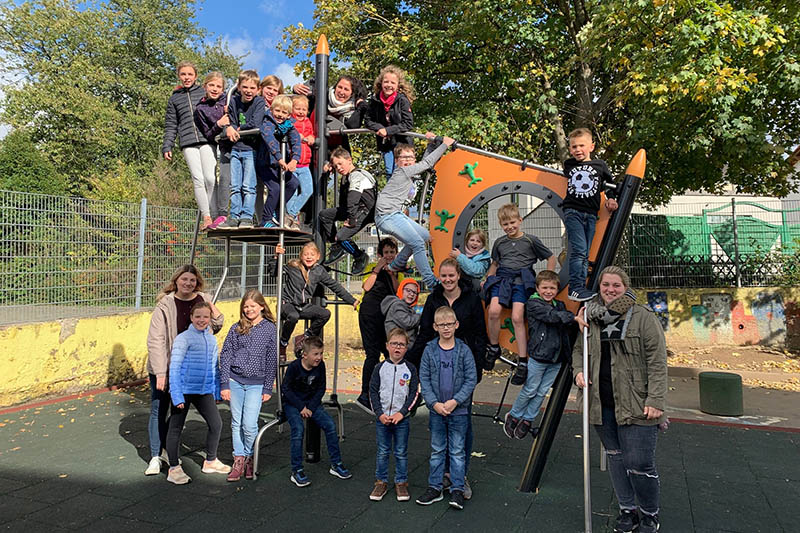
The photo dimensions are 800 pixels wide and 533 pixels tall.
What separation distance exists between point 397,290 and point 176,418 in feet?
7.37

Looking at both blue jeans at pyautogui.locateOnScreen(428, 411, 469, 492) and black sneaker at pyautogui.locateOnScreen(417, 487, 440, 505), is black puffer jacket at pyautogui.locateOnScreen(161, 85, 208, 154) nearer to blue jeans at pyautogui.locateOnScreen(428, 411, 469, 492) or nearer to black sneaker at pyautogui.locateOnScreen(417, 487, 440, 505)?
blue jeans at pyautogui.locateOnScreen(428, 411, 469, 492)

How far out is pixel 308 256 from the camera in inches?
217

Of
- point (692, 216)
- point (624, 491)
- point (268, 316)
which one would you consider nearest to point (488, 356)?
point (624, 491)

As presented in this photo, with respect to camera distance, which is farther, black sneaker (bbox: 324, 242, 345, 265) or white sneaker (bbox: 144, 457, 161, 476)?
black sneaker (bbox: 324, 242, 345, 265)

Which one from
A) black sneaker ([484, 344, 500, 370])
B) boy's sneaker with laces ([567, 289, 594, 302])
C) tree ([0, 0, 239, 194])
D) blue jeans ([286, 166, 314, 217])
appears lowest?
black sneaker ([484, 344, 500, 370])

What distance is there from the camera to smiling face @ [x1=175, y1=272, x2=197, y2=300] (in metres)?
5.28

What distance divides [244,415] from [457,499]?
1984 mm

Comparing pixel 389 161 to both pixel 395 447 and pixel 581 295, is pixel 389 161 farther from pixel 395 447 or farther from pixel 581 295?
pixel 395 447

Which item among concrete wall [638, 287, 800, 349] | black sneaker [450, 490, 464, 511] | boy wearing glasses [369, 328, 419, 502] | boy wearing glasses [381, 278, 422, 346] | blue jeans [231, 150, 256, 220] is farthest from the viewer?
concrete wall [638, 287, 800, 349]

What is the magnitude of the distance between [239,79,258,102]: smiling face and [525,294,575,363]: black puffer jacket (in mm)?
3284

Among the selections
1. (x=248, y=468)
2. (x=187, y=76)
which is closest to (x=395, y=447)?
(x=248, y=468)

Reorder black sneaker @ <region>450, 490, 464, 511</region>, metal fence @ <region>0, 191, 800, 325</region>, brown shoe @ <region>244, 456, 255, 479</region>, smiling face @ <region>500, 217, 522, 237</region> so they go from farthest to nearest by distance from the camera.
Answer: metal fence @ <region>0, 191, 800, 325</region> → brown shoe @ <region>244, 456, 255, 479</region> → smiling face @ <region>500, 217, 522, 237</region> → black sneaker @ <region>450, 490, 464, 511</region>

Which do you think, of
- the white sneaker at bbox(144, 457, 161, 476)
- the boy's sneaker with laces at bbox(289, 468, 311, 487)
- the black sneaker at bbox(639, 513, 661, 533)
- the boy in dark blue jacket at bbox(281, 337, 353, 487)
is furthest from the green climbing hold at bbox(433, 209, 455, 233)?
the white sneaker at bbox(144, 457, 161, 476)

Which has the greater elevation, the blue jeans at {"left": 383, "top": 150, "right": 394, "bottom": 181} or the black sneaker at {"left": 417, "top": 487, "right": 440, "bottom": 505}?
the blue jeans at {"left": 383, "top": 150, "right": 394, "bottom": 181}
